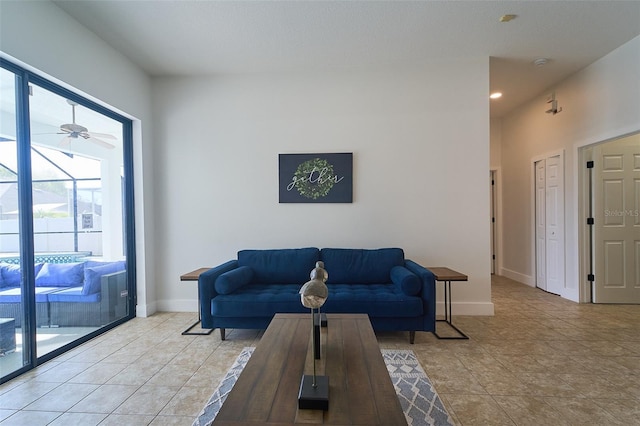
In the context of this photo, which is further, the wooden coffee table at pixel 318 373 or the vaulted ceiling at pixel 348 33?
the vaulted ceiling at pixel 348 33

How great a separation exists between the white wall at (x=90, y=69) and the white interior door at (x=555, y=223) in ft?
18.3

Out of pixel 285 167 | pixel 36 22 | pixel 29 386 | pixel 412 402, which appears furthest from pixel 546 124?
pixel 29 386

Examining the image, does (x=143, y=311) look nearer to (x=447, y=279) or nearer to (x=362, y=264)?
(x=362, y=264)

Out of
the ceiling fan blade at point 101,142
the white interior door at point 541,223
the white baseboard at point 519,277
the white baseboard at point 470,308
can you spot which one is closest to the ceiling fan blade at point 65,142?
the ceiling fan blade at point 101,142

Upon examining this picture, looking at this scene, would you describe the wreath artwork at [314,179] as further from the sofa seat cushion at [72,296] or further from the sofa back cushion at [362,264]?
the sofa seat cushion at [72,296]

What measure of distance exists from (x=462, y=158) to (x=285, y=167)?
2144 millimetres

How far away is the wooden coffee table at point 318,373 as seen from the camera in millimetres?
1070

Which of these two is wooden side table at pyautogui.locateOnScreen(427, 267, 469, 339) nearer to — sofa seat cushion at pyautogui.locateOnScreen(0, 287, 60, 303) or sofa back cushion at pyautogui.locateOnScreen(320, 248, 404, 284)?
sofa back cushion at pyautogui.locateOnScreen(320, 248, 404, 284)

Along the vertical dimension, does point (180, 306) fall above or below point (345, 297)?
below

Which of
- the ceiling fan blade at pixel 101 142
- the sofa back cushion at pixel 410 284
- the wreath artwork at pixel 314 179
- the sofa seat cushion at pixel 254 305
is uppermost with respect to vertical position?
the ceiling fan blade at pixel 101 142

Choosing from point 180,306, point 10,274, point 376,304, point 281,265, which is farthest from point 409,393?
point 10,274

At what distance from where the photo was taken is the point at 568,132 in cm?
393

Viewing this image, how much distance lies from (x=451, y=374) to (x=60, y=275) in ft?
11.4

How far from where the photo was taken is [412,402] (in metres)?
1.80
